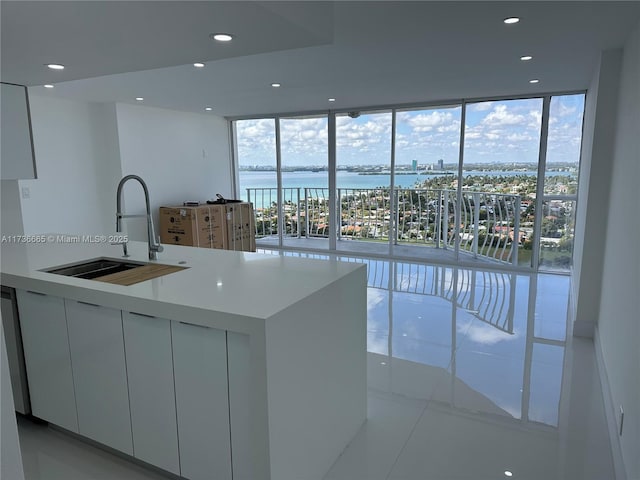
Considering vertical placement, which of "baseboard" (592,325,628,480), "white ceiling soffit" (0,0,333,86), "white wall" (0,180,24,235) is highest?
"white ceiling soffit" (0,0,333,86)

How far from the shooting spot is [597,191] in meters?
3.26

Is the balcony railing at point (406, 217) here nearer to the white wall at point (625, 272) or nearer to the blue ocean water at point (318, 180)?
the blue ocean water at point (318, 180)

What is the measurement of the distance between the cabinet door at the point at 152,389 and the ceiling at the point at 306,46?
1.25m

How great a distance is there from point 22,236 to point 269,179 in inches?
182

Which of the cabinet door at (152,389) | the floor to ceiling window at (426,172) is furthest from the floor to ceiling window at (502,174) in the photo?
the cabinet door at (152,389)

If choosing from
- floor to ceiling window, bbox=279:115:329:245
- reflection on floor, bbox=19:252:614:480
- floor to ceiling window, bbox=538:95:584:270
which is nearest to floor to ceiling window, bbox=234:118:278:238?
floor to ceiling window, bbox=279:115:329:245

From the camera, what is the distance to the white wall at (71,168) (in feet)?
15.8

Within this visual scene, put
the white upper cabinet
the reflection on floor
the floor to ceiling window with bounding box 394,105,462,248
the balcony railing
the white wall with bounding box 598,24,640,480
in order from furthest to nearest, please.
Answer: the floor to ceiling window with bounding box 394,105,462,248 < the balcony railing < the white upper cabinet < the reflection on floor < the white wall with bounding box 598,24,640,480

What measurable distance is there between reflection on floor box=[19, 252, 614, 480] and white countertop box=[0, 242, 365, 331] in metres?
Result: 0.86

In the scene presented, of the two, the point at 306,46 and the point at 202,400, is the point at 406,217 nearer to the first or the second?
the point at 306,46

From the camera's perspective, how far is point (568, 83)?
14.7 ft

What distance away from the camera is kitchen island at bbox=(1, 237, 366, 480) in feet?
5.17

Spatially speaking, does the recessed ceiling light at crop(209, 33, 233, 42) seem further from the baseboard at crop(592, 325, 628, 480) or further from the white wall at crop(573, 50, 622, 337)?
the white wall at crop(573, 50, 622, 337)

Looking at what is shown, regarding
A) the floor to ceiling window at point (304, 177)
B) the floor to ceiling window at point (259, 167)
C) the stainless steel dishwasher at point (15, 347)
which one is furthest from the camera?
the floor to ceiling window at point (259, 167)
